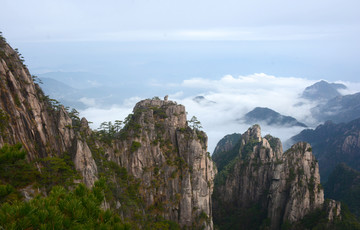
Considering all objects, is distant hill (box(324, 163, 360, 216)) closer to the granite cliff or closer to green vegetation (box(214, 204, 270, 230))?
the granite cliff

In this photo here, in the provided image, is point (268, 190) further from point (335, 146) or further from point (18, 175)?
point (335, 146)

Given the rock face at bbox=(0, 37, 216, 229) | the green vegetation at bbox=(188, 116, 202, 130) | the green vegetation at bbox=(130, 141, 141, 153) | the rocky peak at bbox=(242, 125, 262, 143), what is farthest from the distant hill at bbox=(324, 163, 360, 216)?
the green vegetation at bbox=(130, 141, 141, 153)

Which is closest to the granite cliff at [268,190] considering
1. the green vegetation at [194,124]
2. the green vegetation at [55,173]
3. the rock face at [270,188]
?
the rock face at [270,188]

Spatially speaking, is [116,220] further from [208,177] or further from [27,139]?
[208,177]

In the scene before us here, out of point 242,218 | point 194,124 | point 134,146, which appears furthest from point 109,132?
point 242,218

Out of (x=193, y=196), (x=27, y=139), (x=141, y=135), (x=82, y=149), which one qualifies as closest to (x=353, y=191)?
(x=193, y=196)

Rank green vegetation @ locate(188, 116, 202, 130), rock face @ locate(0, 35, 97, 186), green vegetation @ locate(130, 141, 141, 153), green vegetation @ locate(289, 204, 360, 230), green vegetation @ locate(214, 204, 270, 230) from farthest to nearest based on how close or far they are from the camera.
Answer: green vegetation @ locate(214, 204, 270, 230)
green vegetation @ locate(188, 116, 202, 130)
green vegetation @ locate(289, 204, 360, 230)
green vegetation @ locate(130, 141, 141, 153)
rock face @ locate(0, 35, 97, 186)
